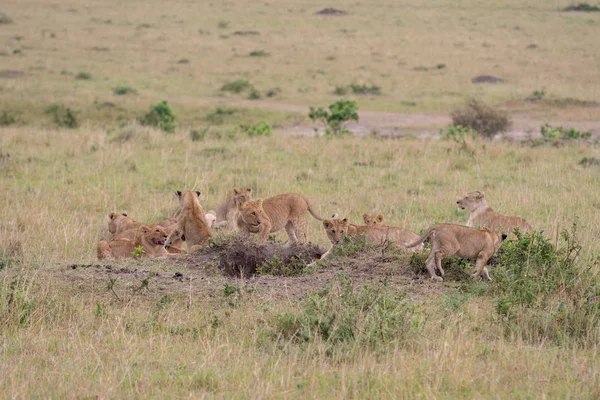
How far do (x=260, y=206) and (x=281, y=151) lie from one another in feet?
23.7

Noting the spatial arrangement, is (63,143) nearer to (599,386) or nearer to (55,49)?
(599,386)

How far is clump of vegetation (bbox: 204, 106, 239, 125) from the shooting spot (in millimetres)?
25062

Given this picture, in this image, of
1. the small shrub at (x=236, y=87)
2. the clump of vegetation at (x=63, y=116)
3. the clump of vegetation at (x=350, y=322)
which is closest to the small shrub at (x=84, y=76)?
the small shrub at (x=236, y=87)

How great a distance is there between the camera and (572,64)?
36812mm

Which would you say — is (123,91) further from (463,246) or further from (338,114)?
(463,246)

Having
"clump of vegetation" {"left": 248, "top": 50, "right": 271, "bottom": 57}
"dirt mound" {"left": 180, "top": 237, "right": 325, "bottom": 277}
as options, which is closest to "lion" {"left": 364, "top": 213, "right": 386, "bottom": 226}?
"dirt mound" {"left": 180, "top": 237, "right": 325, "bottom": 277}

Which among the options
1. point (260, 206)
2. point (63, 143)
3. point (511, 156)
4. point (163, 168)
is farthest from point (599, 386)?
point (63, 143)

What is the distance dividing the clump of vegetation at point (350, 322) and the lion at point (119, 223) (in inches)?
167

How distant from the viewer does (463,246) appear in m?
7.96

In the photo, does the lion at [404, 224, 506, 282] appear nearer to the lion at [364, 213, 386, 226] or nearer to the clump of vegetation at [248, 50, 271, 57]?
the lion at [364, 213, 386, 226]

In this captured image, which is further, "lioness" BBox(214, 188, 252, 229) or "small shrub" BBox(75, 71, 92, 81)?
"small shrub" BBox(75, 71, 92, 81)

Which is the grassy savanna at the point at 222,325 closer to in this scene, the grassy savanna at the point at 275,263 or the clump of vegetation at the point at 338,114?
the grassy savanna at the point at 275,263

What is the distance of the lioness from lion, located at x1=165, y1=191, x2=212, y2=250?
0.73 m

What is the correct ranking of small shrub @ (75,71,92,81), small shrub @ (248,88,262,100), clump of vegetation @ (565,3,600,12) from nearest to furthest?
small shrub @ (248,88,262,100) → small shrub @ (75,71,92,81) → clump of vegetation @ (565,3,600,12)
